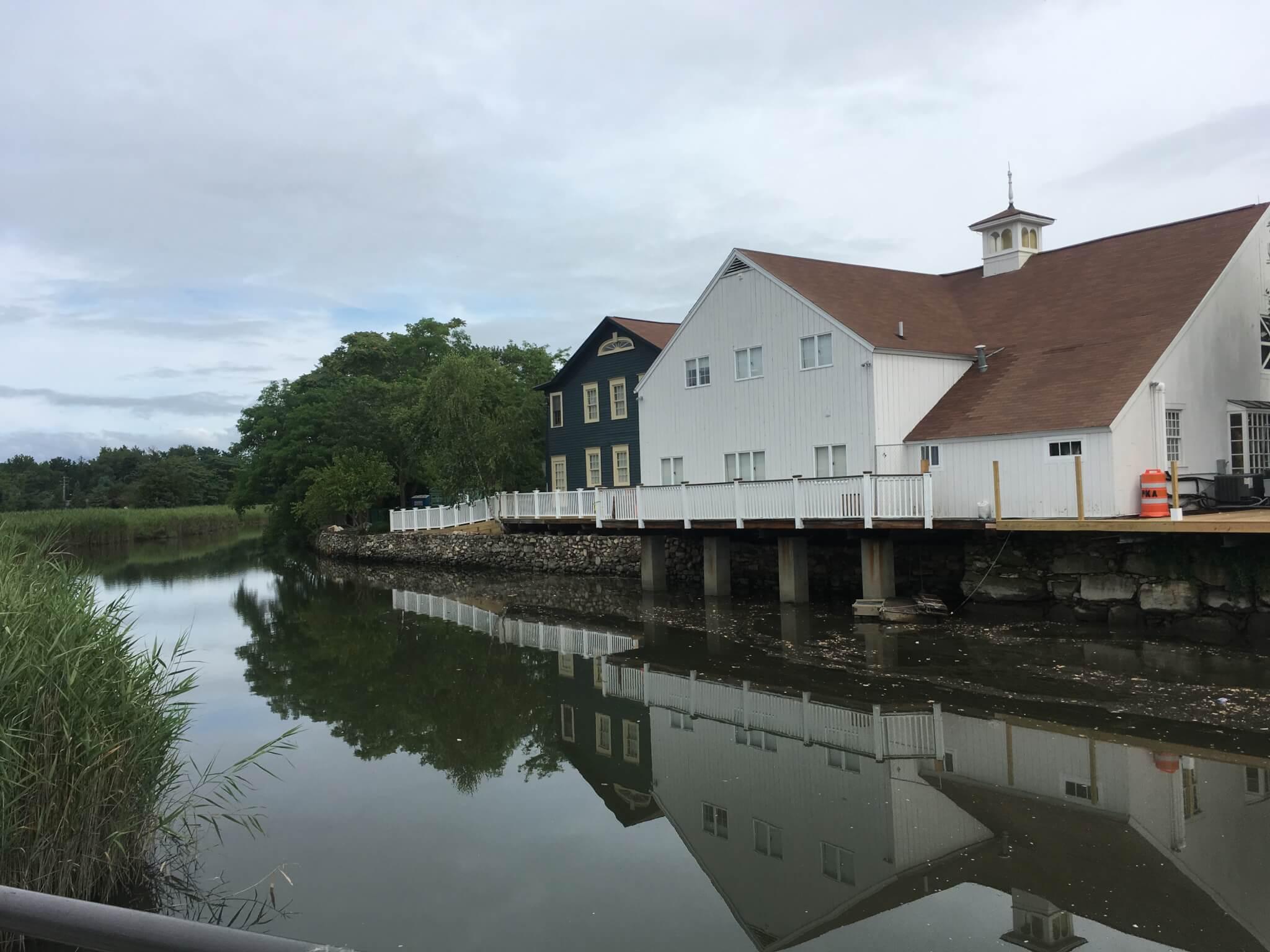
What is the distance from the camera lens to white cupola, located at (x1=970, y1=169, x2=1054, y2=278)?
2639 cm

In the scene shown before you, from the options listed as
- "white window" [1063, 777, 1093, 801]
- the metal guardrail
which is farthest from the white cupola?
the metal guardrail

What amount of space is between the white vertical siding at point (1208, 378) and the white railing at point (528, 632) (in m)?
9.58

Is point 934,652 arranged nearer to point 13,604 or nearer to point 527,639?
point 527,639

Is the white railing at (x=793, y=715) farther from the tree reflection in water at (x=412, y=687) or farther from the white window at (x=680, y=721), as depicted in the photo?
the tree reflection in water at (x=412, y=687)

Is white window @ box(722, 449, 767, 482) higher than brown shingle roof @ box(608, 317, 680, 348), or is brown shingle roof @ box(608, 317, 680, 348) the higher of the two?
brown shingle roof @ box(608, 317, 680, 348)

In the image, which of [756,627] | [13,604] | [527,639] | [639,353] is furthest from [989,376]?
[13,604]

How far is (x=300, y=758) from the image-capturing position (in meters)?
11.8

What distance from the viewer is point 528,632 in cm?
2084

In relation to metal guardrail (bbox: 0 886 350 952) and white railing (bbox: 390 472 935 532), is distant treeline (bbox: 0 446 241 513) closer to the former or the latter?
white railing (bbox: 390 472 935 532)

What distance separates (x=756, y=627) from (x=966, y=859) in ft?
38.3

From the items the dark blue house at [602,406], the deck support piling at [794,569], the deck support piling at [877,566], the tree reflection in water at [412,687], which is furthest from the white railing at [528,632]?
the dark blue house at [602,406]

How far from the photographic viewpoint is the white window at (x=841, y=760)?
1027 centimetres

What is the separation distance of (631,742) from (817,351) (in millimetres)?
13455

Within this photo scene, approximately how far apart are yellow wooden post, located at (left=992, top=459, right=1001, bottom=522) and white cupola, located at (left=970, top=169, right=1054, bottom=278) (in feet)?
30.8
